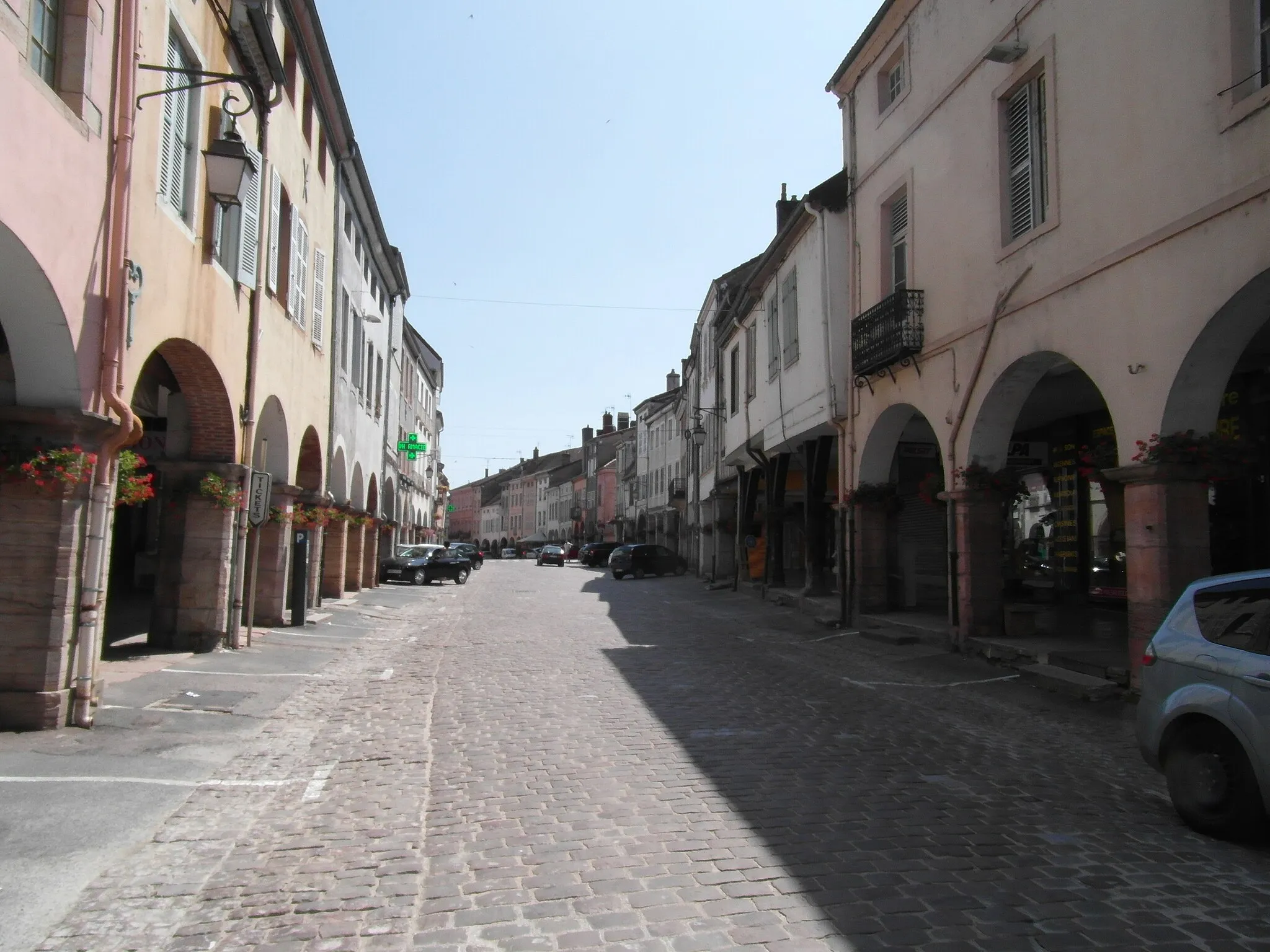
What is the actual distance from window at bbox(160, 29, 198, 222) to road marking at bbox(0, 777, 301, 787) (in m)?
6.01

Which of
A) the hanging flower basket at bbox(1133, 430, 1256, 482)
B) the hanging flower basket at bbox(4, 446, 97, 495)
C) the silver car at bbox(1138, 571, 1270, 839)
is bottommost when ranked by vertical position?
the silver car at bbox(1138, 571, 1270, 839)

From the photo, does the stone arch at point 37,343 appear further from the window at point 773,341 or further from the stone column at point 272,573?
the window at point 773,341

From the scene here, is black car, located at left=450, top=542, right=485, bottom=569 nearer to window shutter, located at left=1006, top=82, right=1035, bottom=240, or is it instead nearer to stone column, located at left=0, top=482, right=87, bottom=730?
window shutter, located at left=1006, top=82, right=1035, bottom=240

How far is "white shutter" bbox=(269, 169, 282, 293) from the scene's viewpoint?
15.0 meters

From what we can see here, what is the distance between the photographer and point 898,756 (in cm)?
776

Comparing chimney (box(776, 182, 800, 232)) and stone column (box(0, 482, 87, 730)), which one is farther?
chimney (box(776, 182, 800, 232))

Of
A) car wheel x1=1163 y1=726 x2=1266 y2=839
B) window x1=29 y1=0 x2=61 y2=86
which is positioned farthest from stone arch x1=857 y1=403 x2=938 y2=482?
window x1=29 y1=0 x2=61 y2=86

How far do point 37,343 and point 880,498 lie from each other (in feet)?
45.2

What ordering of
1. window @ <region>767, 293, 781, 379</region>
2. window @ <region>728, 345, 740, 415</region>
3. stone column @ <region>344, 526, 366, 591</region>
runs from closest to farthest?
window @ <region>767, 293, 781, 379</region> < stone column @ <region>344, 526, 366, 591</region> < window @ <region>728, 345, 740, 415</region>

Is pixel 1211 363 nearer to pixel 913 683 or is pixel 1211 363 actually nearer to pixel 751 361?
pixel 913 683

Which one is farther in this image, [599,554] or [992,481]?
[599,554]

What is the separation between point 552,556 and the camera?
2571 inches

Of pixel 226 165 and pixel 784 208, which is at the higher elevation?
pixel 784 208

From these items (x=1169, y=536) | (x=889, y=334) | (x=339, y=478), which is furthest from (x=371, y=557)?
(x=1169, y=536)
